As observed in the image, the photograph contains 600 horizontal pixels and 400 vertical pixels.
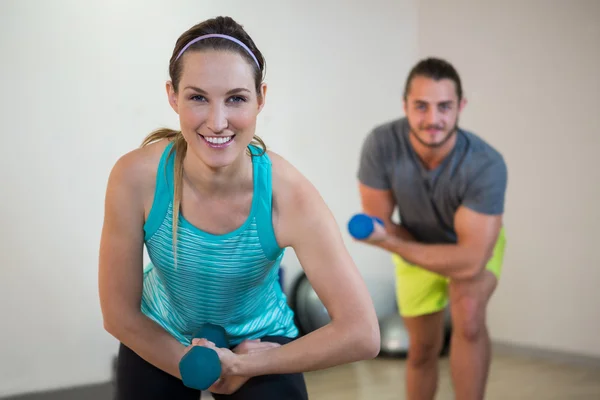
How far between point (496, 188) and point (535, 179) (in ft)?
4.89

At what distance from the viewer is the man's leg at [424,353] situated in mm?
2736

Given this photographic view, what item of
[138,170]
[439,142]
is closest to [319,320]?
[439,142]

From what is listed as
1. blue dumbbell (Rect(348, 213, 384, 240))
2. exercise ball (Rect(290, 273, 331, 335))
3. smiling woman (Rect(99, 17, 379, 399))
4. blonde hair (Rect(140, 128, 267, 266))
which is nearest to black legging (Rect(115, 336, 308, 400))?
smiling woman (Rect(99, 17, 379, 399))

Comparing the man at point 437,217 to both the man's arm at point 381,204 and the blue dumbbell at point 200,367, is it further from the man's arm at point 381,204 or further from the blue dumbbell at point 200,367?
the blue dumbbell at point 200,367

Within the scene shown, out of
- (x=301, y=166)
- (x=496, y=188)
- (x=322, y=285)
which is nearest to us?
(x=322, y=285)

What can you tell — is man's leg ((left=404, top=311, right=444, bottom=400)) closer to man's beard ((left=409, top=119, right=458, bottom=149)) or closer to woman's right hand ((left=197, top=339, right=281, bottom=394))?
man's beard ((left=409, top=119, right=458, bottom=149))

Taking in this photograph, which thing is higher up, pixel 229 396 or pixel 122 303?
pixel 122 303

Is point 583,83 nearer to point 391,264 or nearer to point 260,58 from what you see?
point 391,264

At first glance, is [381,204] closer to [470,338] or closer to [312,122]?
[470,338]

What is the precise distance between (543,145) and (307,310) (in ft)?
4.96

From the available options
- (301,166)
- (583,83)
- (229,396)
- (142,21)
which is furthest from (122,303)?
(583,83)

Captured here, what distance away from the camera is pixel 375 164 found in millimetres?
2730

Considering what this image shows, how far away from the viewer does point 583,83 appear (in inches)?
148

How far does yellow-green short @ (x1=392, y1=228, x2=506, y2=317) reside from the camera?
2.72 meters
